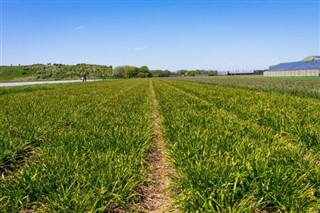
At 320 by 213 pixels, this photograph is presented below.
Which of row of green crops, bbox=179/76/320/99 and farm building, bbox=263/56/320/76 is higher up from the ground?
farm building, bbox=263/56/320/76

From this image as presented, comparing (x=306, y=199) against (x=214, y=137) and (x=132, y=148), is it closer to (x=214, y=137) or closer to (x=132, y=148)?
(x=214, y=137)

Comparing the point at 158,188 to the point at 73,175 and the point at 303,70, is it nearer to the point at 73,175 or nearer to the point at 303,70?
the point at 73,175

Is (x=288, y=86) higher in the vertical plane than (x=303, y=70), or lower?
lower

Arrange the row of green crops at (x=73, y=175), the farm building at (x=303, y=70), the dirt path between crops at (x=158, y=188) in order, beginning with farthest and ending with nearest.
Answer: the farm building at (x=303, y=70) → the dirt path between crops at (x=158, y=188) → the row of green crops at (x=73, y=175)

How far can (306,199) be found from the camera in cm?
336

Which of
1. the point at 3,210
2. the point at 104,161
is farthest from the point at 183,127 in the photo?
the point at 3,210

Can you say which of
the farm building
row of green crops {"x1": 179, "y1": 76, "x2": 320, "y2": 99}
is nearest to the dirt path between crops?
row of green crops {"x1": 179, "y1": 76, "x2": 320, "y2": 99}

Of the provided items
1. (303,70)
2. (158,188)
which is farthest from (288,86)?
(303,70)

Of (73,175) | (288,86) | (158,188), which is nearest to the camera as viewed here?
(73,175)

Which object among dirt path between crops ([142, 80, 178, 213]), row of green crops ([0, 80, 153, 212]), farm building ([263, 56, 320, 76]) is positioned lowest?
dirt path between crops ([142, 80, 178, 213])

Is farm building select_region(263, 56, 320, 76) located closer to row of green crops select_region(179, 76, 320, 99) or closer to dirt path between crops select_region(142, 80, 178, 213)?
row of green crops select_region(179, 76, 320, 99)

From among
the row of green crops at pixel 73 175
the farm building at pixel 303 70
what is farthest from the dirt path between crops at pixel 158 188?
the farm building at pixel 303 70

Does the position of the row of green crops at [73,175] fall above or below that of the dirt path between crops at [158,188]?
above

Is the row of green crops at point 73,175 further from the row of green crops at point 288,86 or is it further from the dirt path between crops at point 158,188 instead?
the row of green crops at point 288,86
